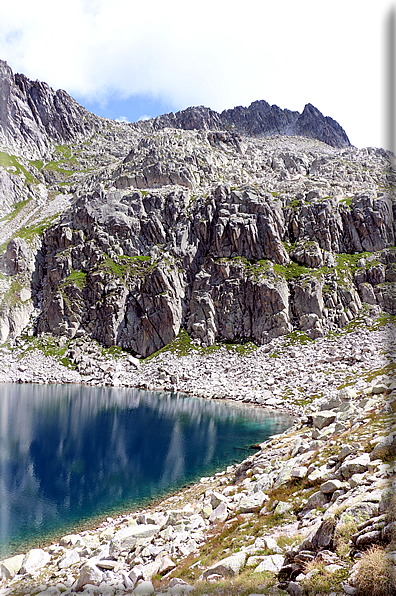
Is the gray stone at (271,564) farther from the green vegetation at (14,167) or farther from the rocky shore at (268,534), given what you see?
the green vegetation at (14,167)

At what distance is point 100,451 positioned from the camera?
1501 inches

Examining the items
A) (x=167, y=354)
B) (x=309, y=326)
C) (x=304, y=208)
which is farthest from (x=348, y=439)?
(x=304, y=208)

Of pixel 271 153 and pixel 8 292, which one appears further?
pixel 271 153

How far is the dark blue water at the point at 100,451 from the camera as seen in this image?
79.5ft

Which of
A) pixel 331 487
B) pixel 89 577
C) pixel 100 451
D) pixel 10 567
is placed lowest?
pixel 100 451

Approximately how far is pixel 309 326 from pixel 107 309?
66.1 m

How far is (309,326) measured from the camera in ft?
295

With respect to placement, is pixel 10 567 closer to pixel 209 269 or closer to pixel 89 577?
pixel 89 577

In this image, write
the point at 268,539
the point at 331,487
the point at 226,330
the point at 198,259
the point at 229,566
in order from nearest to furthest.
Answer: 1. the point at 229,566
2. the point at 268,539
3. the point at 331,487
4. the point at 226,330
5. the point at 198,259

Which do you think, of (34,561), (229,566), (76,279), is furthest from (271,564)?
(76,279)

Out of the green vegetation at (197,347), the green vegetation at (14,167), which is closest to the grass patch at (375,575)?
the green vegetation at (197,347)

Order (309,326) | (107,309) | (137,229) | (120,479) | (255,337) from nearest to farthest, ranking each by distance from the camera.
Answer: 1. (120,479)
2. (309,326)
3. (255,337)
4. (107,309)
5. (137,229)

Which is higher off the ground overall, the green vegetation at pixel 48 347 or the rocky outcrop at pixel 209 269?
the rocky outcrop at pixel 209 269

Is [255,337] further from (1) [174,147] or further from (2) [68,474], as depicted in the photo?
(1) [174,147]
